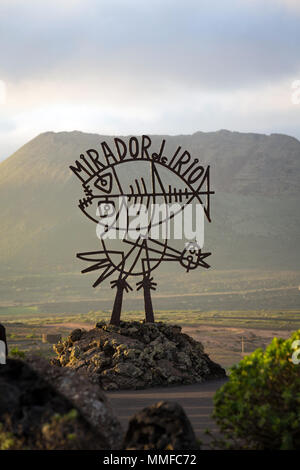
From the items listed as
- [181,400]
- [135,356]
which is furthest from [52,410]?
[135,356]

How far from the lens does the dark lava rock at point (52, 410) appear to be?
5453mm

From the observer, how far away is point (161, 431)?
19.2 feet

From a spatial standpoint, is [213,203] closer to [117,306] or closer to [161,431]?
[117,306]

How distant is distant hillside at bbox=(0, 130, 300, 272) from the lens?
405ft

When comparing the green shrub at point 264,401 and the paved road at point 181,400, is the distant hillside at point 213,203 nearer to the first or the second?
the paved road at point 181,400

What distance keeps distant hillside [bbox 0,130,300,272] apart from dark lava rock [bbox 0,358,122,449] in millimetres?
110089

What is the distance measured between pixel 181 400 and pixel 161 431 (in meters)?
4.06

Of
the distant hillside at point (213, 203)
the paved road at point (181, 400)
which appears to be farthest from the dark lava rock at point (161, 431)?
the distant hillside at point (213, 203)

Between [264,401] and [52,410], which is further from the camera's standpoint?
[264,401]

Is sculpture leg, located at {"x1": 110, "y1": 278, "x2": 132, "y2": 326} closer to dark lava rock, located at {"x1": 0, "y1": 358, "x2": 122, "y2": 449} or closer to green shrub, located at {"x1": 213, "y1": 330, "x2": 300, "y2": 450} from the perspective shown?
green shrub, located at {"x1": 213, "y1": 330, "x2": 300, "y2": 450}

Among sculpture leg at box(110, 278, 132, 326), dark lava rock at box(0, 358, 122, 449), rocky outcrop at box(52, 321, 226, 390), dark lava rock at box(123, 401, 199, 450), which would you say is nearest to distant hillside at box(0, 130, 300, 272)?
sculpture leg at box(110, 278, 132, 326)

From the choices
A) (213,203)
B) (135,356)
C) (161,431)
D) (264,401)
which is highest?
(213,203)
